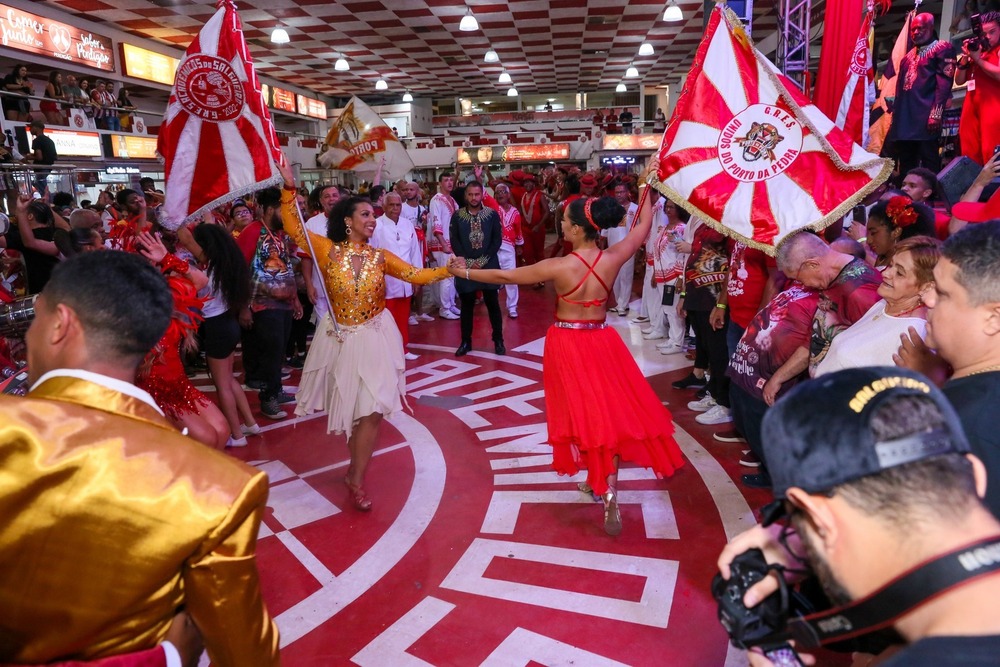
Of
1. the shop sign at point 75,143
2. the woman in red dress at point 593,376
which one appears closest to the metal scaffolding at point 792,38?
the woman in red dress at point 593,376

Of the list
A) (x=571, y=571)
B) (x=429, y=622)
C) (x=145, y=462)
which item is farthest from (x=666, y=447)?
(x=145, y=462)

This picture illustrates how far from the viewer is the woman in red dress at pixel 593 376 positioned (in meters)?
3.38

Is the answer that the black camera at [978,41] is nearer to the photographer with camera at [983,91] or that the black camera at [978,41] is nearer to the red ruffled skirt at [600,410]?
the photographer with camera at [983,91]

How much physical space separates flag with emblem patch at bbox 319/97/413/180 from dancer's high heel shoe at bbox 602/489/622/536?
5548 millimetres

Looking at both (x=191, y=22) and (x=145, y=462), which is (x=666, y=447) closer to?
(x=145, y=462)

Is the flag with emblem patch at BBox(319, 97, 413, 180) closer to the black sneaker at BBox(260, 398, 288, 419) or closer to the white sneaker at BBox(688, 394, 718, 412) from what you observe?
the black sneaker at BBox(260, 398, 288, 419)

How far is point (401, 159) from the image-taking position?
8117 mm

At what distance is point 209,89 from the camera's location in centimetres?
354

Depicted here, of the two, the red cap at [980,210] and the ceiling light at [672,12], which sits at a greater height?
the ceiling light at [672,12]

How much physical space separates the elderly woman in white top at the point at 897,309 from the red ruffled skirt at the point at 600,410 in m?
1.13

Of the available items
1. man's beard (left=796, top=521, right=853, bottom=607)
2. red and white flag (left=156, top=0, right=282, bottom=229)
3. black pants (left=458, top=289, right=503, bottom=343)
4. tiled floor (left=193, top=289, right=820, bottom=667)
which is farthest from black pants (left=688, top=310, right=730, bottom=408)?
man's beard (left=796, top=521, right=853, bottom=607)

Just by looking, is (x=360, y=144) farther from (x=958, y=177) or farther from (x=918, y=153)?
(x=958, y=177)

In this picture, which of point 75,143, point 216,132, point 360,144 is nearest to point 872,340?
point 216,132

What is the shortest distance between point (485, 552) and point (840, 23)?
3866 millimetres
